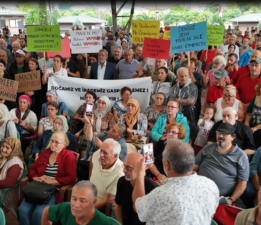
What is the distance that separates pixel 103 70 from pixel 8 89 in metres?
1.85

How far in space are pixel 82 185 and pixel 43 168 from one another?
144 centimetres

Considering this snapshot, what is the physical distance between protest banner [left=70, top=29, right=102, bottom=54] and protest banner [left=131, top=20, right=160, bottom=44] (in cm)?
91

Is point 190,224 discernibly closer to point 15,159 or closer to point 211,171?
point 211,171

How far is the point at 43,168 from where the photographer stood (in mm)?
4129

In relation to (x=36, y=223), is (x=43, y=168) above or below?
above

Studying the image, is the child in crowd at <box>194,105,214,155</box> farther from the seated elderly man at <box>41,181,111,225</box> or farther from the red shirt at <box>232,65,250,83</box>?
the seated elderly man at <box>41,181,111,225</box>

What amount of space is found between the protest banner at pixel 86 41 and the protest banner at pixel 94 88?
117cm

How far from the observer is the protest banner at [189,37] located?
252 inches

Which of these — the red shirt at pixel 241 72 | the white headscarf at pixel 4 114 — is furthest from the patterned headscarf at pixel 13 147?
the red shirt at pixel 241 72

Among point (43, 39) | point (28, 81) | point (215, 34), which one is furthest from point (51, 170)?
point (215, 34)

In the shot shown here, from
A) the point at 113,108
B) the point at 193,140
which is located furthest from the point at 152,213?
the point at 113,108

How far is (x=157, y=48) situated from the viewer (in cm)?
669

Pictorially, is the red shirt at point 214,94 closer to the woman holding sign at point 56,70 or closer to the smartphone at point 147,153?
the woman holding sign at point 56,70

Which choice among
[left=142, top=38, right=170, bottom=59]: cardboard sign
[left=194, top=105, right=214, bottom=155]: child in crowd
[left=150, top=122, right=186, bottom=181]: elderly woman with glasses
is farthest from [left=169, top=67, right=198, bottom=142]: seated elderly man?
[left=142, top=38, right=170, bottom=59]: cardboard sign
